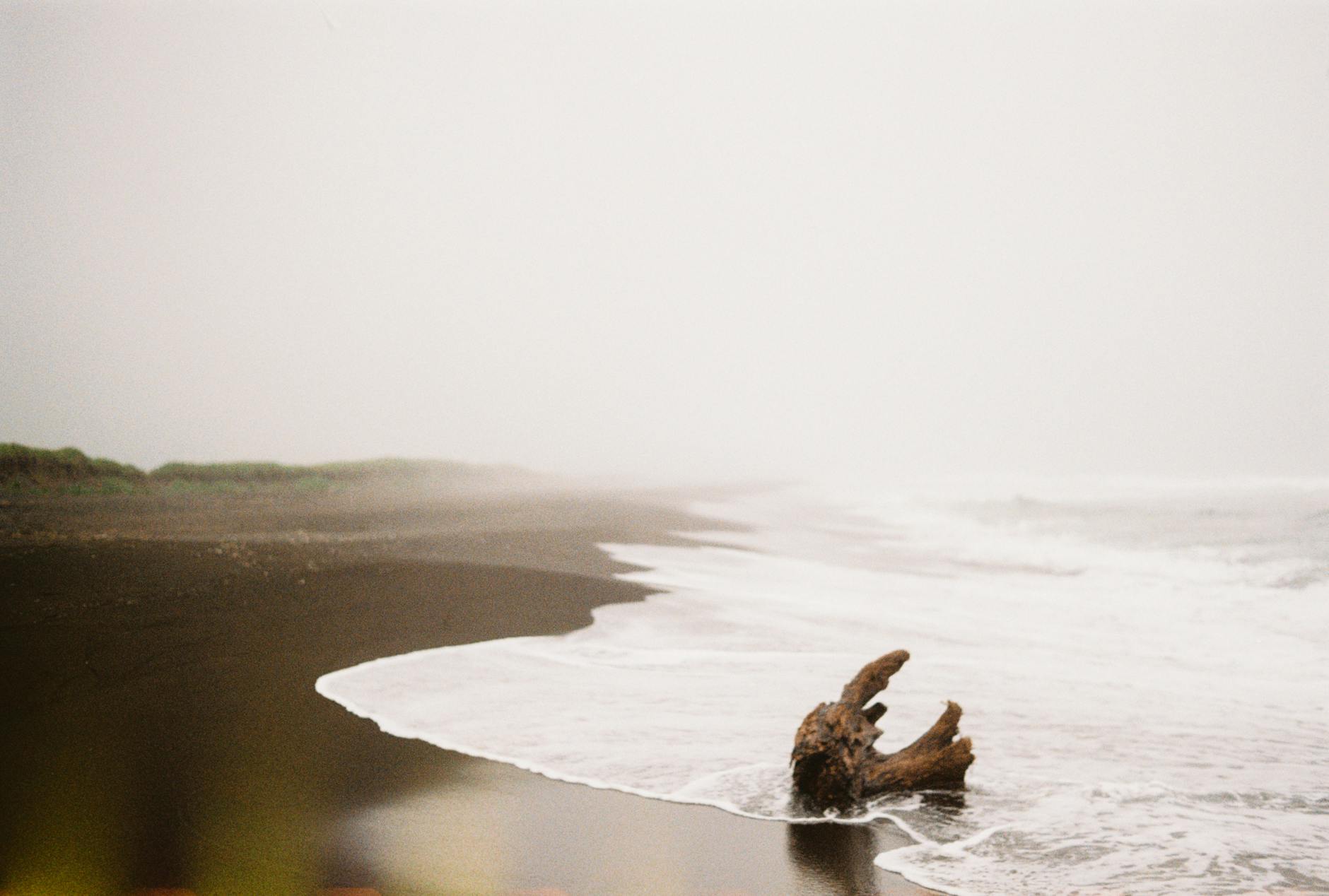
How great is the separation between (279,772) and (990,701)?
4.98 metres

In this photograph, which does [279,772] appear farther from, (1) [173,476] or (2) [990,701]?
(1) [173,476]

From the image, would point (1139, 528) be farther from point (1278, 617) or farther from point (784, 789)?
point (784, 789)

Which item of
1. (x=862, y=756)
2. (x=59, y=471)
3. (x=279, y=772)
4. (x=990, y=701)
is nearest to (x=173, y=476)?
(x=59, y=471)

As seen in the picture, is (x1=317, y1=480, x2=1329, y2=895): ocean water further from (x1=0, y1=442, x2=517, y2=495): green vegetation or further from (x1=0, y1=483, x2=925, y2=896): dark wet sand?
(x1=0, y1=442, x2=517, y2=495): green vegetation

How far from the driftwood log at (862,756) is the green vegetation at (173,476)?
73.1ft

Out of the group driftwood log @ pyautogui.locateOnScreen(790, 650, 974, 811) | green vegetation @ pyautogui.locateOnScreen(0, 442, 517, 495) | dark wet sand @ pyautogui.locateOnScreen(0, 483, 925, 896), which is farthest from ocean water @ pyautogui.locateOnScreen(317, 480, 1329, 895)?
green vegetation @ pyautogui.locateOnScreen(0, 442, 517, 495)

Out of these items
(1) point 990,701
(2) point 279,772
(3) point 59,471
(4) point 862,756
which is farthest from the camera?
(3) point 59,471

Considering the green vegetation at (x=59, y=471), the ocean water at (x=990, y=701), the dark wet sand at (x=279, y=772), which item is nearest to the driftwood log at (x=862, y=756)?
the ocean water at (x=990, y=701)

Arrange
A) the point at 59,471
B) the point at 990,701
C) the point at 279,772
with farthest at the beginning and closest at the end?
the point at 59,471, the point at 990,701, the point at 279,772

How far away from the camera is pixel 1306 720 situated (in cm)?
620

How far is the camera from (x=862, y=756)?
434 cm

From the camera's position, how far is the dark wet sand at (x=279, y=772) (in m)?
3.51

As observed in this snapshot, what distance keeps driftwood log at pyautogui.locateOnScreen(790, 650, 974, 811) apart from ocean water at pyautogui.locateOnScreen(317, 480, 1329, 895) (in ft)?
0.39

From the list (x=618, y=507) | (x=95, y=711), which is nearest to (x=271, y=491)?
(x=618, y=507)
